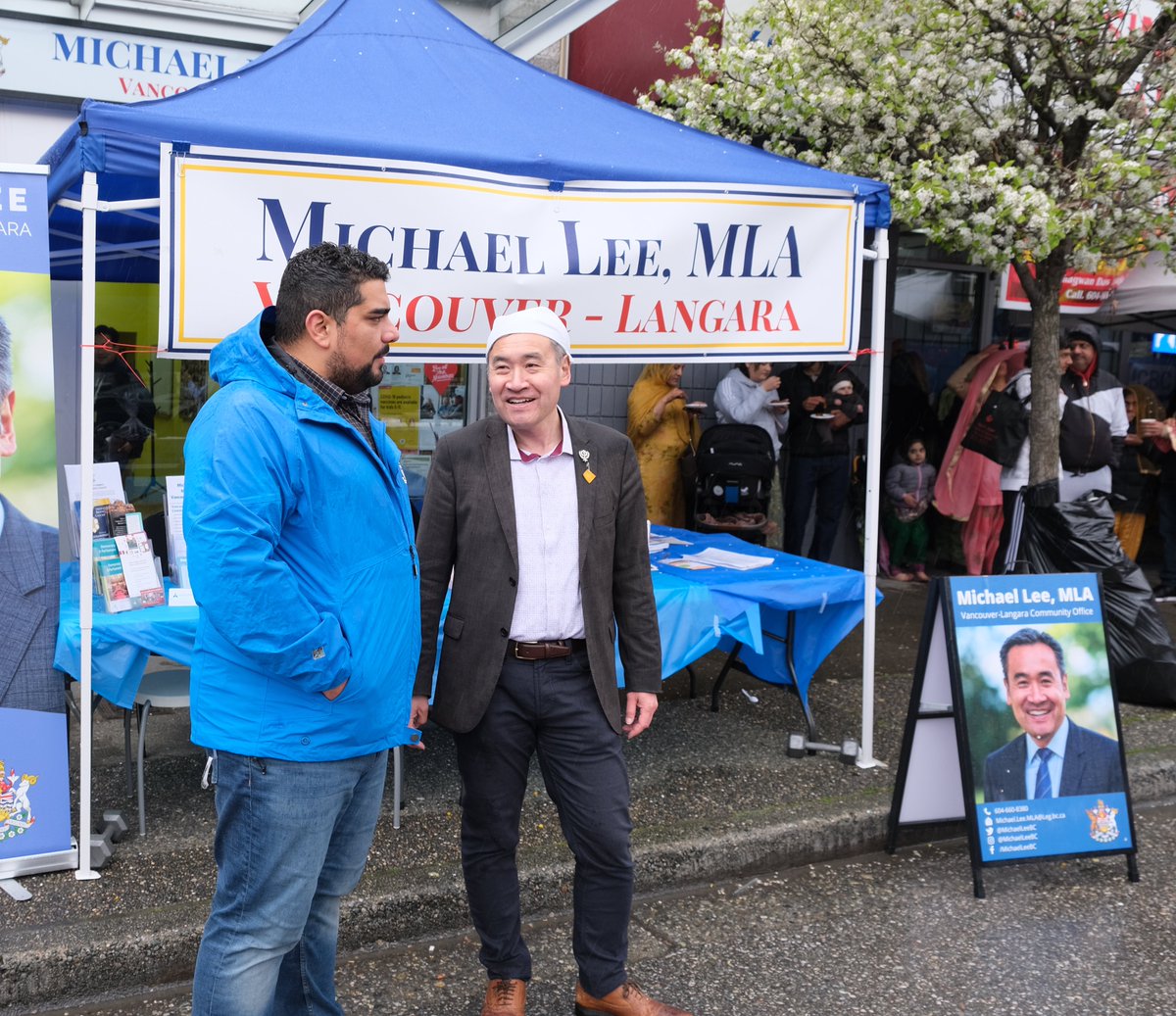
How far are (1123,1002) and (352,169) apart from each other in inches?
139

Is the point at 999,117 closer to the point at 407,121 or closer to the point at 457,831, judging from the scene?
the point at 407,121

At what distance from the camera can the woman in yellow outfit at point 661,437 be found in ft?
25.9

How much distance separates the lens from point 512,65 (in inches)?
190

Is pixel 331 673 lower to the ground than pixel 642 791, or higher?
higher

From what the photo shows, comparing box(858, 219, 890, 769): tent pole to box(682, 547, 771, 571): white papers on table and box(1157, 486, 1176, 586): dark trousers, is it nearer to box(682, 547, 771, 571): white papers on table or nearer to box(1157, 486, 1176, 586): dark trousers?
box(682, 547, 771, 571): white papers on table

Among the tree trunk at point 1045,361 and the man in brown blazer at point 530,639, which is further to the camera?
A: the tree trunk at point 1045,361

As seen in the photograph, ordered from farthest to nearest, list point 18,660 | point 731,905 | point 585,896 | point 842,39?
point 842,39 → point 731,905 → point 18,660 → point 585,896

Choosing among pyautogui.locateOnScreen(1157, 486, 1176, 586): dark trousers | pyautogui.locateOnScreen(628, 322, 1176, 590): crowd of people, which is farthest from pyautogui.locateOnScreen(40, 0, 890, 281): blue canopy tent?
pyautogui.locateOnScreen(1157, 486, 1176, 586): dark trousers

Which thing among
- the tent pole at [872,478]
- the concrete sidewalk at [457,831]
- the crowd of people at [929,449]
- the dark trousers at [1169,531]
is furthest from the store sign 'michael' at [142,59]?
the dark trousers at [1169,531]

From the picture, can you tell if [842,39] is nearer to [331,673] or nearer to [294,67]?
[294,67]

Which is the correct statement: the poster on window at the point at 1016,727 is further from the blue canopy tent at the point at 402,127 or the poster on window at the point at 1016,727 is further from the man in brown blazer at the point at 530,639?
the man in brown blazer at the point at 530,639

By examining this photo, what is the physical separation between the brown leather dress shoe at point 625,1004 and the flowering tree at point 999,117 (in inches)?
151

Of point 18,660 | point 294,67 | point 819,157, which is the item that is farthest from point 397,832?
point 819,157

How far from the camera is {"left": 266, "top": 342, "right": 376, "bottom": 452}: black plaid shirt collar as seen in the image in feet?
7.93
